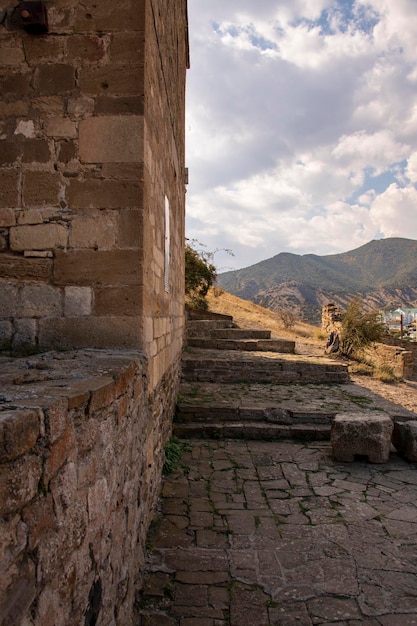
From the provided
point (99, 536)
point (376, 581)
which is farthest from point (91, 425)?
point (376, 581)

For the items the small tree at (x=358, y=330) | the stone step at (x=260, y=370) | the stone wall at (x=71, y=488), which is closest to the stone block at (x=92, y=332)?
the stone wall at (x=71, y=488)

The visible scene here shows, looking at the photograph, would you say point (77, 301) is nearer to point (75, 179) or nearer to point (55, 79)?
point (75, 179)

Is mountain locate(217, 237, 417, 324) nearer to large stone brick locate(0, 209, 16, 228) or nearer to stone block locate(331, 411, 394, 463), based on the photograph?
stone block locate(331, 411, 394, 463)

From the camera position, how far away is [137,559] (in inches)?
109

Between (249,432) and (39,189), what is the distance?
14.2 ft

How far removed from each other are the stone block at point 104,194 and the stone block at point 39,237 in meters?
0.23

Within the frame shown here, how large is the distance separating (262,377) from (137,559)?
6.26 meters

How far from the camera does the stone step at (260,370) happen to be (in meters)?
8.64

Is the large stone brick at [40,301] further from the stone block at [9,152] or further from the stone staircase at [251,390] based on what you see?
the stone staircase at [251,390]

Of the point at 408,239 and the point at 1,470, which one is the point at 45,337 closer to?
the point at 1,470

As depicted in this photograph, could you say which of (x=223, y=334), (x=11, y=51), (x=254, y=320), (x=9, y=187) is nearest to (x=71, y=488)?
(x=9, y=187)

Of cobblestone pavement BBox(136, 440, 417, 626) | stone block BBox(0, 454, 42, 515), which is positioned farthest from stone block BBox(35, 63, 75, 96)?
cobblestone pavement BBox(136, 440, 417, 626)

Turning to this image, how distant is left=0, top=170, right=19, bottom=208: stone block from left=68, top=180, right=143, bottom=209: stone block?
0.44 metres

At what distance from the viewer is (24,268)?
3211 mm
